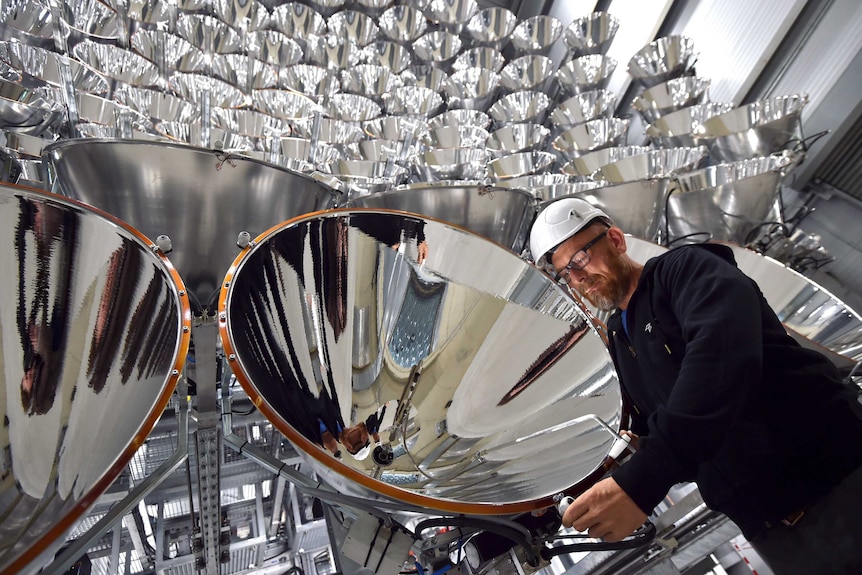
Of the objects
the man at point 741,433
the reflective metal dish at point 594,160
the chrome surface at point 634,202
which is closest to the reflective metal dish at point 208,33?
the reflective metal dish at point 594,160

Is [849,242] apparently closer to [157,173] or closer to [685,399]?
[685,399]

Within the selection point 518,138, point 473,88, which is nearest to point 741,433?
point 518,138

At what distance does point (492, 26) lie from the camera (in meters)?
6.05

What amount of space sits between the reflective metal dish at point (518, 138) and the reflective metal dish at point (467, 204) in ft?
9.96

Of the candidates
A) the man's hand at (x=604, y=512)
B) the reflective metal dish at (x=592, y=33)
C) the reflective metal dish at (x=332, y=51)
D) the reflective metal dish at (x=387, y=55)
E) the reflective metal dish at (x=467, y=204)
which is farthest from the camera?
the reflective metal dish at (x=387, y=55)

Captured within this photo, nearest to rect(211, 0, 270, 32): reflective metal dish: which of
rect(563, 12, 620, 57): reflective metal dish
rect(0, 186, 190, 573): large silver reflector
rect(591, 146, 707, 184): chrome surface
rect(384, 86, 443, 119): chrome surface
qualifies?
rect(384, 86, 443, 119): chrome surface

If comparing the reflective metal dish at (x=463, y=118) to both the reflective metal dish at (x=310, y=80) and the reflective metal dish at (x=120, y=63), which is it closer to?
the reflective metal dish at (x=310, y=80)

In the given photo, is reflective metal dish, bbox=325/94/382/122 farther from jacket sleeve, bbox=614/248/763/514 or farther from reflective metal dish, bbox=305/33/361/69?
jacket sleeve, bbox=614/248/763/514

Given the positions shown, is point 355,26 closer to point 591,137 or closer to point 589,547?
point 591,137

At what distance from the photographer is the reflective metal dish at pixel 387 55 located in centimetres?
582

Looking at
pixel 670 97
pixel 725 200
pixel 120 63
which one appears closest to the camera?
pixel 725 200

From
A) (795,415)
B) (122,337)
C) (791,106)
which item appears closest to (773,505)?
(795,415)

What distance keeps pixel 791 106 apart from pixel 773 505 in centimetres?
292

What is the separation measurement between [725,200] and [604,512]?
1905 millimetres
